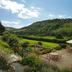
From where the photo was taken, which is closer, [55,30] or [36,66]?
[36,66]

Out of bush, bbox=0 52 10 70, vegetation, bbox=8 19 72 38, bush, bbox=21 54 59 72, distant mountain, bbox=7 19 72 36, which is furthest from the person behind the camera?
distant mountain, bbox=7 19 72 36

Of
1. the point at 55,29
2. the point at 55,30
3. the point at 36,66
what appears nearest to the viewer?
the point at 36,66

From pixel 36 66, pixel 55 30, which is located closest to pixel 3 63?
pixel 36 66

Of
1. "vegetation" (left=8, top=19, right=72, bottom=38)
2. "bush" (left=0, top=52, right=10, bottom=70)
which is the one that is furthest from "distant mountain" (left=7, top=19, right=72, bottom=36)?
"bush" (left=0, top=52, right=10, bottom=70)

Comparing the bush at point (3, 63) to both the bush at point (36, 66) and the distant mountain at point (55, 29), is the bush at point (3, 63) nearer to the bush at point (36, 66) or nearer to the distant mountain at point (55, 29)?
the bush at point (36, 66)

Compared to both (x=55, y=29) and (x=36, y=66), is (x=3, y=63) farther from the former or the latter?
(x=55, y=29)

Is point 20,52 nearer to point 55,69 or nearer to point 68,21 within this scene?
point 55,69

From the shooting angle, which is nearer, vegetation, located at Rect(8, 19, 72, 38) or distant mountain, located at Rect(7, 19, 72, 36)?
vegetation, located at Rect(8, 19, 72, 38)

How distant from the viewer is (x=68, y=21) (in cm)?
16725

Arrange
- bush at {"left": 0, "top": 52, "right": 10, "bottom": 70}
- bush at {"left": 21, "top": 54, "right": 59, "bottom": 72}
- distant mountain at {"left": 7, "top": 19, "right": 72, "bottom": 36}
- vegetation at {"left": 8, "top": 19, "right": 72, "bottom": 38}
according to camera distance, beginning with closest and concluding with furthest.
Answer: bush at {"left": 21, "top": 54, "right": 59, "bottom": 72} → bush at {"left": 0, "top": 52, "right": 10, "bottom": 70} → vegetation at {"left": 8, "top": 19, "right": 72, "bottom": 38} → distant mountain at {"left": 7, "top": 19, "right": 72, "bottom": 36}

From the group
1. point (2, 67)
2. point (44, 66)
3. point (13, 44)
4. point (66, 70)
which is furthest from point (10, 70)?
point (13, 44)

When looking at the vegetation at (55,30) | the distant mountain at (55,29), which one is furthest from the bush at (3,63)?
the distant mountain at (55,29)

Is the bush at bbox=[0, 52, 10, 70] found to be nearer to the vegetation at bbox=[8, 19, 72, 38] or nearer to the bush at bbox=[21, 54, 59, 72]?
the bush at bbox=[21, 54, 59, 72]

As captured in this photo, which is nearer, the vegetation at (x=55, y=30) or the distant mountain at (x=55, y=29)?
the vegetation at (x=55, y=30)
